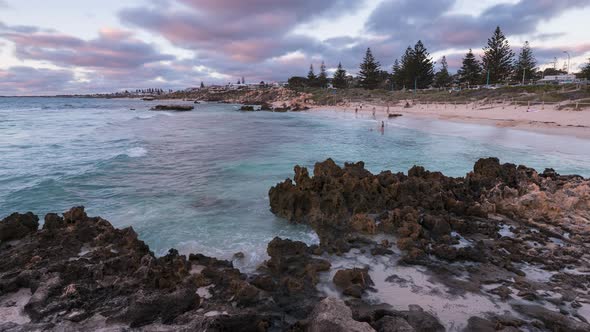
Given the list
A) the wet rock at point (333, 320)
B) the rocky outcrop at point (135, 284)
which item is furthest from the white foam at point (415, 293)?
the wet rock at point (333, 320)

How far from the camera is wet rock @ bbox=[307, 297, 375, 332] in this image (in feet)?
12.3

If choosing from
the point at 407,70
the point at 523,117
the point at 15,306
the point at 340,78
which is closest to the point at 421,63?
the point at 407,70

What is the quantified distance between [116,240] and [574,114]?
3641 cm

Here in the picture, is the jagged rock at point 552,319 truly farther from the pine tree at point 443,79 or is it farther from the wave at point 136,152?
the pine tree at point 443,79

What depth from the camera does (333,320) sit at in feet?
12.6

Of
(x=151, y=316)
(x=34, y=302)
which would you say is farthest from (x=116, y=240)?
(x=151, y=316)

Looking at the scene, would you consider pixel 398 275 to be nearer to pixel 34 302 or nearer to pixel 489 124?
pixel 34 302

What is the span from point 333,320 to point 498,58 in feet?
255

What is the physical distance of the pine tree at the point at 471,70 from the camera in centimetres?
7231

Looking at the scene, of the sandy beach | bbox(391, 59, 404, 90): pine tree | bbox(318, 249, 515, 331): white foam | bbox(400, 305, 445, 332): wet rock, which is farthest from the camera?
bbox(391, 59, 404, 90): pine tree

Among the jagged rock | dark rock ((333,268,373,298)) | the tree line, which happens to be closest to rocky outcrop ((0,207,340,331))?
dark rock ((333,268,373,298))

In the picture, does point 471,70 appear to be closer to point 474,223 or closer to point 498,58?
point 498,58

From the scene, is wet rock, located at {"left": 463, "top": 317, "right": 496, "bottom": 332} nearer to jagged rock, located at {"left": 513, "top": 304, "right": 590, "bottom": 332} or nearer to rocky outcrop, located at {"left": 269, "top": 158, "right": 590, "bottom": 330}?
rocky outcrop, located at {"left": 269, "top": 158, "right": 590, "bottom": 330}

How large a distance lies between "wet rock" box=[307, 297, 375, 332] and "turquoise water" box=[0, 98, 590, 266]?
2.98 meters
